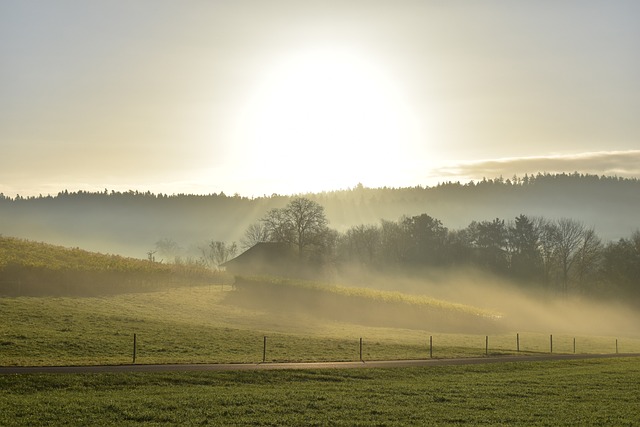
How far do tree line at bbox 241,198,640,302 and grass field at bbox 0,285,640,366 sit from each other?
32793mm

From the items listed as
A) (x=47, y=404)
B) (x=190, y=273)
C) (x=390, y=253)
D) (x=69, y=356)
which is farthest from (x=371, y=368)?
(x=390, y=253)

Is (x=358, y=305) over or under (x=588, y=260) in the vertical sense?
under

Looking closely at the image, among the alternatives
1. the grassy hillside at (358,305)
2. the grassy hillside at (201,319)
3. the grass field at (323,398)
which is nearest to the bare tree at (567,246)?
the grassy hillside at (201,319)

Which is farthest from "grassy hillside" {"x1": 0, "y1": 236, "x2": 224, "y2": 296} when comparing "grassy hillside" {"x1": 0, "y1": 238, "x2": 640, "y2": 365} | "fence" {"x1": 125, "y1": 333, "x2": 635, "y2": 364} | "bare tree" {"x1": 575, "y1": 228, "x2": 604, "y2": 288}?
"bare tree" {"x1": 575, "y1": 228, "x2": 604, "y2": 288}

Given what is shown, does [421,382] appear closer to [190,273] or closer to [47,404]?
[47,404]

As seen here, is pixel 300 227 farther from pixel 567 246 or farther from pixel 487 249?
pixel 567 246

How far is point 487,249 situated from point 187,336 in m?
99.0

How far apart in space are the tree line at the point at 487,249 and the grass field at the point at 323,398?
77977mm

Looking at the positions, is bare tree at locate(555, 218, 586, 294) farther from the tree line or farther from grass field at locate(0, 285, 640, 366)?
grass field at locate(0, 285, 640, 366)

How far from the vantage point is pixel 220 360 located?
40812 millimetres

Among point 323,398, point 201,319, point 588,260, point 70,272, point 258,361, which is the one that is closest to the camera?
point 323,398

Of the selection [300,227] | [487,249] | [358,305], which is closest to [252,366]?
[358,305]

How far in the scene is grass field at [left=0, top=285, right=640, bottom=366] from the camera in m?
41.9

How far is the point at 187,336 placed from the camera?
51.4m
